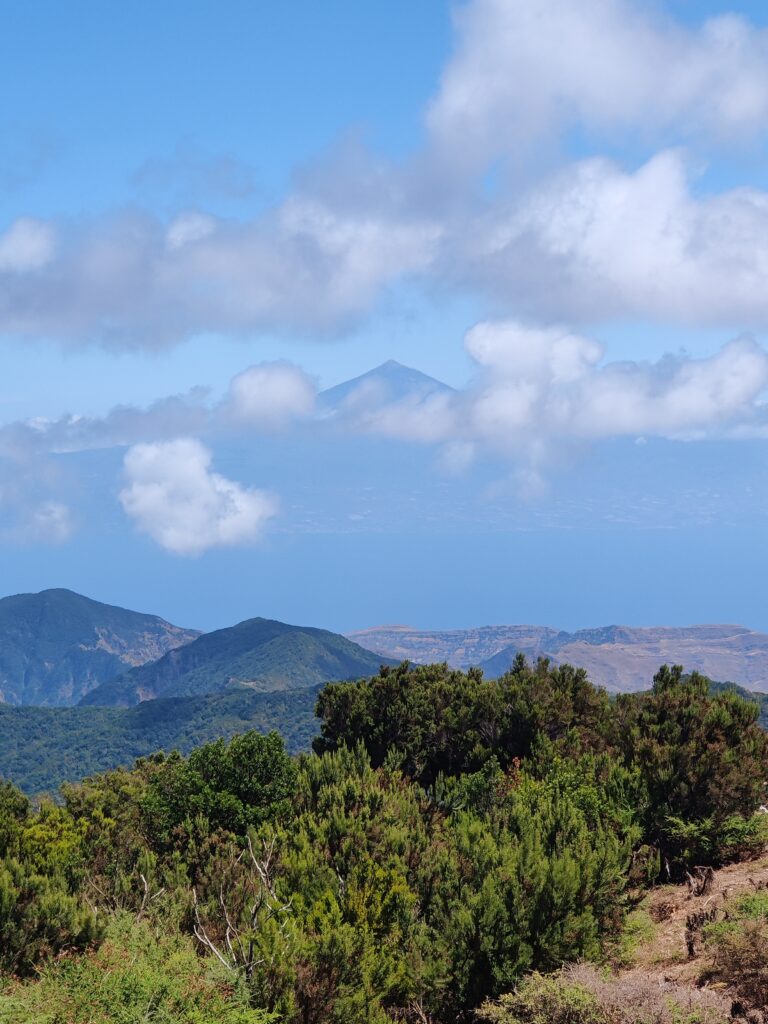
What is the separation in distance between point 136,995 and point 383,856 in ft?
40.3

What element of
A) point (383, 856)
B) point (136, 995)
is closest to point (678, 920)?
point (383, 856)

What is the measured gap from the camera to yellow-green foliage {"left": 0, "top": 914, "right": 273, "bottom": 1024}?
1788 cm

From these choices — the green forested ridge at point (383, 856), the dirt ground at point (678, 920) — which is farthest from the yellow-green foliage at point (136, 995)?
the dirt ground at point (678, 920)

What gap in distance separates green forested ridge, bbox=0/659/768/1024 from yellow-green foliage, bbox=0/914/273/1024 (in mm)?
54

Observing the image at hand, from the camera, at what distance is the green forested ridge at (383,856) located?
811 inches

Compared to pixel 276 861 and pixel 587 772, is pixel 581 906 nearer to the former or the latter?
pixel 276 861

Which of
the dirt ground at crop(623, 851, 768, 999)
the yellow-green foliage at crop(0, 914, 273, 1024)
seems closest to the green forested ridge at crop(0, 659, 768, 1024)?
the yellow-green foliage at crop(0, 914, 273, 1024)

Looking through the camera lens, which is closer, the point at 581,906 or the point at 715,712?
the point at 581,906

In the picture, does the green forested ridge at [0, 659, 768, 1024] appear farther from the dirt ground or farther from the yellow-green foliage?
the dirt ground

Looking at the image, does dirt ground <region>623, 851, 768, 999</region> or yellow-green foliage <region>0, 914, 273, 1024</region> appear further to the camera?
dirt ground <region>623, 851, 768, 999</region>

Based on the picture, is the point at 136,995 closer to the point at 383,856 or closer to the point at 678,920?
the point at 383,856

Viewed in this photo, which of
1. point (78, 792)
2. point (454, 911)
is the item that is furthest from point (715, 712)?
point (78, 792)

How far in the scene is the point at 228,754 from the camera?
133 feet

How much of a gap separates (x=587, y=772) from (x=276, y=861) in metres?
14.1
